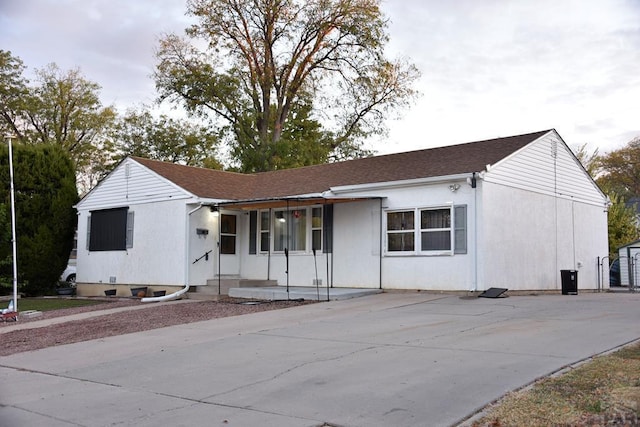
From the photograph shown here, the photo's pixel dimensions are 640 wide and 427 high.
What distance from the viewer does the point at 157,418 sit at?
19.5 ft

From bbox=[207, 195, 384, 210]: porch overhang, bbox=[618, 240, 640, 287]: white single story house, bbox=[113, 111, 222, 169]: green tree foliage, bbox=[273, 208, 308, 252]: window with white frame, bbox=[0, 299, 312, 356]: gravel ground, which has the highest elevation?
bbox=[113, 111, 222, 169]: green tree foliage

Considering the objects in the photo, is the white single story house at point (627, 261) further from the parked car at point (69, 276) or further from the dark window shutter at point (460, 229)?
the parked car at point (69, 276)

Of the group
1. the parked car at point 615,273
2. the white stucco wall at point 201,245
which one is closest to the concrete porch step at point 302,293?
the white stucco wall at point 201,245

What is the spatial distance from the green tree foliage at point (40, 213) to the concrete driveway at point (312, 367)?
13056 millimetres

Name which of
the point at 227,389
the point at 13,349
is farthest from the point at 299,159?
the point at 227,389

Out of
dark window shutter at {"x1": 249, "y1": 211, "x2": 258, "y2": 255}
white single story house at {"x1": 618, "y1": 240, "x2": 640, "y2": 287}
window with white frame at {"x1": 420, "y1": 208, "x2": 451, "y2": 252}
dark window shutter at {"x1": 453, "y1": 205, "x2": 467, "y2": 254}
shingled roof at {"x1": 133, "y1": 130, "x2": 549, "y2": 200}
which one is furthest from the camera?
white single story house at {"x1": 618, "y1": 240, "x2": 640, "y2": 287}

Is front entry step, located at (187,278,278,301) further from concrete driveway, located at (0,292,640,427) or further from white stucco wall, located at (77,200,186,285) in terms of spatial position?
concrete driveway, located at (0,292,640,427)

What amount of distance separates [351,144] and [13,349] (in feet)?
99.4

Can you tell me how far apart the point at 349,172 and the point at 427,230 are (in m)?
4.68

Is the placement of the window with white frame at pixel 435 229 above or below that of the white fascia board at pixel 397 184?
below

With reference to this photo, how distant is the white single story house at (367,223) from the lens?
16.1 metres

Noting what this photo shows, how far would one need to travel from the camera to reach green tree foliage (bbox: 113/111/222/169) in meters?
41.8

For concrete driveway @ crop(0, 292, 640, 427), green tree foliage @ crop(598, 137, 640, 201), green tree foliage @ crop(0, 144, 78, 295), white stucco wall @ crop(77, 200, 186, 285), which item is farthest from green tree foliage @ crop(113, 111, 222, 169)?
green tree foliage @ crop(598, 137, 640, 201)

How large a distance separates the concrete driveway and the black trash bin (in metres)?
5.23
